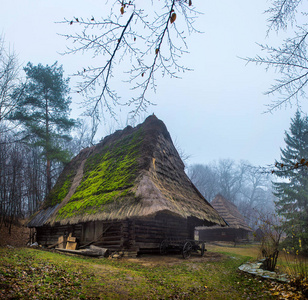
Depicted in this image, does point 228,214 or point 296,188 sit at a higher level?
point 296,188

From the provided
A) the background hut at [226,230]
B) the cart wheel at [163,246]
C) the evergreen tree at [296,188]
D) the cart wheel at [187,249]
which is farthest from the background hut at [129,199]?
the background hut at [226,230]

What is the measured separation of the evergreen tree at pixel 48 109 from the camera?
18562 mm

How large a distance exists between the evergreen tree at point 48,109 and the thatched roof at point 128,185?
9.54 ft

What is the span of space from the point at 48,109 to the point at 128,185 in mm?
13678

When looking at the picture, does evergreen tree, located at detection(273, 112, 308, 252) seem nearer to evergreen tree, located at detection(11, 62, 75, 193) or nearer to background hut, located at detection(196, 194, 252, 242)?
background hut, located at detection(196, 194, 252, 242)

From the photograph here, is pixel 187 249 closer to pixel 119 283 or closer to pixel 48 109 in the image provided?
pixel 119 283

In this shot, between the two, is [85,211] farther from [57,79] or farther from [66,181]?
[57,79]

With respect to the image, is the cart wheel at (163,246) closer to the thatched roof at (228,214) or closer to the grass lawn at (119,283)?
the grass lawn at (119,283)

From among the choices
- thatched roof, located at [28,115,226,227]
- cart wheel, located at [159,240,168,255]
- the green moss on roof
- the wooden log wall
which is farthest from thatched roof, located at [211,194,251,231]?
the green moss on roof

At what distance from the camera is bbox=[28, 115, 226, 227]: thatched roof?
927 cm

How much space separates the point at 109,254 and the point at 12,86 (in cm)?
1193

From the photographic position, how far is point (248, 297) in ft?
18.1

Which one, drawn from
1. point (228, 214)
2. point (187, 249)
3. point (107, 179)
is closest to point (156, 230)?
point (187, 249)

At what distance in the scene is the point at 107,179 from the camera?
12.3 metres
